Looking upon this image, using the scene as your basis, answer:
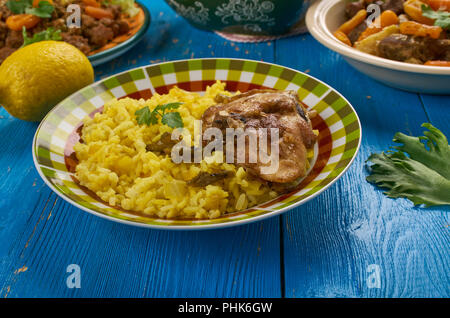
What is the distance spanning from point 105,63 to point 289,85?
203 cm

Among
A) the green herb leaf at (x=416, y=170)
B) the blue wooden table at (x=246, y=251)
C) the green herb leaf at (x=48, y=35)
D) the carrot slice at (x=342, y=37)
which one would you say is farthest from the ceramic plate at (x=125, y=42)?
the green herb leaf at (x=416, y=170)

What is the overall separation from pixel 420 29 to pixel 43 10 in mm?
3277

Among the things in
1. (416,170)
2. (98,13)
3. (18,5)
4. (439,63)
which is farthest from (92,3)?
(416,170)

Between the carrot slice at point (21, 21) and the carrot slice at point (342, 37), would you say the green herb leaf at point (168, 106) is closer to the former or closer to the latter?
the carrot slice at point (342, 37)

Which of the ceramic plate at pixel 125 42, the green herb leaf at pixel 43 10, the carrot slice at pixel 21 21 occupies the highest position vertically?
the green herb leaf at pixel 43 10

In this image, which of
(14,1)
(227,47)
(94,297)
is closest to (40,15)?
(14,1)

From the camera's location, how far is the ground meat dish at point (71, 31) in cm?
402

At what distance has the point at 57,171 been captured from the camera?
93.1 inches

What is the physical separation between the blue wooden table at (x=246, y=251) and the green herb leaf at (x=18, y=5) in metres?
2.07

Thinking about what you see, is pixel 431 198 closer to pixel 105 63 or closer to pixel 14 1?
pixel 105 63

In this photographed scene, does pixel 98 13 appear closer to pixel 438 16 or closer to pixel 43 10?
pixel 43 10

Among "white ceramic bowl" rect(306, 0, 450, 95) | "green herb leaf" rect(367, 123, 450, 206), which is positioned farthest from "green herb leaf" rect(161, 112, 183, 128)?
"white ceramic bowl" rect(306, 0, 450, 95)

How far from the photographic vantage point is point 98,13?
4414mm

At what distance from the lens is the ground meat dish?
4.02 metres
